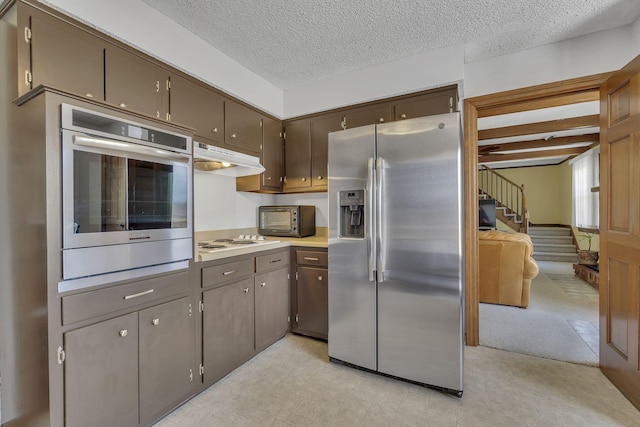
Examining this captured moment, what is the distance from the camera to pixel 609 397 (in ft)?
6.30

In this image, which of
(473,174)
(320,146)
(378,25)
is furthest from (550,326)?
(378,25)

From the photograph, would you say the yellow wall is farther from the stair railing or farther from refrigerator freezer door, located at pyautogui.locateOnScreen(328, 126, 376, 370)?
refrigerator freezer door, located at pyautogui.locateOnScreen(328, 126, 376, 370)

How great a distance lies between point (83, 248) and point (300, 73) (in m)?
2.46

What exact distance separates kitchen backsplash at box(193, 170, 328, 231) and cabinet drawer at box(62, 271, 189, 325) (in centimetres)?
94

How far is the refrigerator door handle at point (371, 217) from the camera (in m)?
2.12

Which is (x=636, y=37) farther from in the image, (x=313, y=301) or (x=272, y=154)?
(x=313, y=301)

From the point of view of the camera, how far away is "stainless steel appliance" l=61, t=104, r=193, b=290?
1.32m

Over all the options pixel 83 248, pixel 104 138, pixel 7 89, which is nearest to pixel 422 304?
pixel 83 248

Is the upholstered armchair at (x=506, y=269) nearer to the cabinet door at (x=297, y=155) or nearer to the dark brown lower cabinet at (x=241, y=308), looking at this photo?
the cabinet door at (x=297, y=155)

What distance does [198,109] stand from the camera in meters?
2.35

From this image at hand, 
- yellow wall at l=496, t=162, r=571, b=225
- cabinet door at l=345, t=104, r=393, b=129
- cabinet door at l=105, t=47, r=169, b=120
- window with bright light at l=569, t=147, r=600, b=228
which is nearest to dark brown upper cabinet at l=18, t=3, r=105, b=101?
cabinet door at l=105, t=47, r=169, b=120

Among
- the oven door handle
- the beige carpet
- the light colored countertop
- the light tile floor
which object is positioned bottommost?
the light tile floor

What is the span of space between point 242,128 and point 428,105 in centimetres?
177

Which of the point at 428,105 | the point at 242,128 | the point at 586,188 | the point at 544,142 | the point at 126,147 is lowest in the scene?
the point at 126,147
